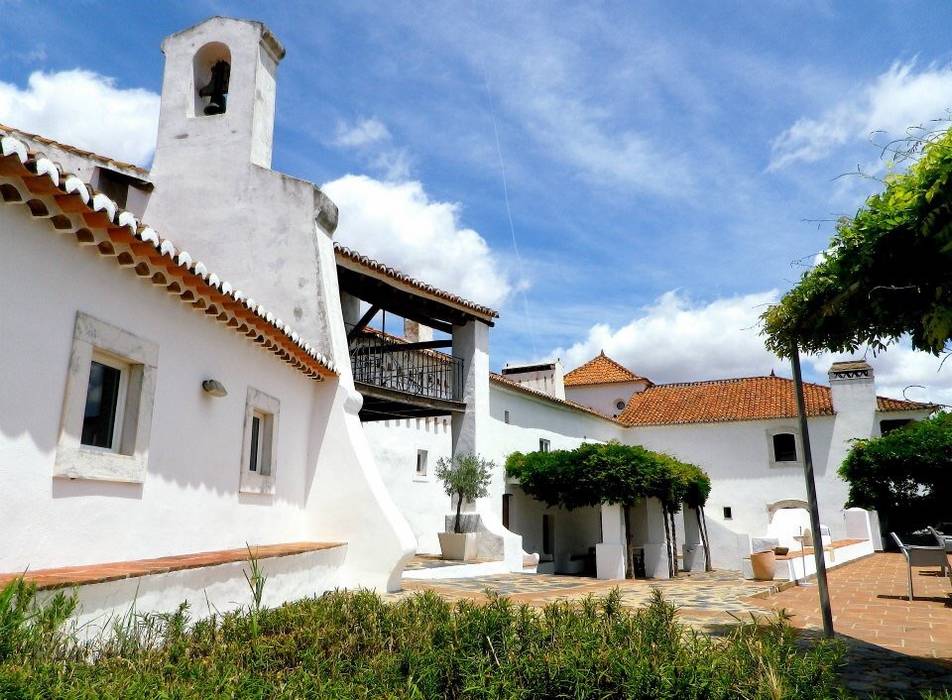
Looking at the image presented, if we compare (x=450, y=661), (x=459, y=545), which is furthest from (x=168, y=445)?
(x=459, y=545)

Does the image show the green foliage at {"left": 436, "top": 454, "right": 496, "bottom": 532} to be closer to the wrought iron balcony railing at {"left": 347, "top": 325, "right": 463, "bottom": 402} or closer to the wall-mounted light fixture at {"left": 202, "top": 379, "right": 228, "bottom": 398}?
the wrought iron balcony railing at {"left": 347, "top": 325, "right": 463, "bottom": 402}

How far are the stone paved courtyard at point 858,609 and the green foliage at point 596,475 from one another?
5.27 metres

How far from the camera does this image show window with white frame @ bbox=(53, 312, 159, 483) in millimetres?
5254

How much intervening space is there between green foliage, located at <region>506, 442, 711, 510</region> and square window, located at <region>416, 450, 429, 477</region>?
3.08 m

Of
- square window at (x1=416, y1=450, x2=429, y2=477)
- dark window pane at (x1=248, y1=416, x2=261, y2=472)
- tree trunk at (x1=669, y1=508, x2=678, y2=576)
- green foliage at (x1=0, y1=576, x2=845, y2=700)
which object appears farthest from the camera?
tree trunk at (x1=669, y1=508, x2=678, y2=576)

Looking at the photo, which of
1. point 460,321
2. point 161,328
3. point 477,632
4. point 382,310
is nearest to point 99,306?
point 161,328

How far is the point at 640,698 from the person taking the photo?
10.5ft

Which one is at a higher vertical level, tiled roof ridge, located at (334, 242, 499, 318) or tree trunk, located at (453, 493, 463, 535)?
tiled roof ridge, located at (334, 242, 499, 318)

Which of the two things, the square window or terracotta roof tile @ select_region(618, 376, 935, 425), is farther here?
terracotta roof tile @ select_region(618, 376, 935, 425)

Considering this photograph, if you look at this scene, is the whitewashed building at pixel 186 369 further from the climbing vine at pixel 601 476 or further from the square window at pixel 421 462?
the climbing vine at pixel 601 476

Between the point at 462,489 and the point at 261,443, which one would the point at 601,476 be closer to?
the point at 462,489

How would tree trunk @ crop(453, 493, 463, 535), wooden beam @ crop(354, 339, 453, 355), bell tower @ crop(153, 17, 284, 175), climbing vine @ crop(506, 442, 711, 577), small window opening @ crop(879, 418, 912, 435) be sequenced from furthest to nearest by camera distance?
1. small window opening @ crop(879, 418, 912, 435)
2. climbing vine @ crop(506, 442, 711, 577)
3. tree trunk @ crop(453, 493, 463, 535)
4. wooden beam @ crop(354, 339, 453, 355)
5. bell tower @ crop(153, 17, 284, 175)

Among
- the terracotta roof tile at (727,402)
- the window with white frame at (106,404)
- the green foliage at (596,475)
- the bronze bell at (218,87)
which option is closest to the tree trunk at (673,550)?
the green foliage at (596,475)

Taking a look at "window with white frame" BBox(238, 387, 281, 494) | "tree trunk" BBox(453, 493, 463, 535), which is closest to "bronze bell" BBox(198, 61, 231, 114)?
"window with white frame" BBox(238, 387, 281, 494)
